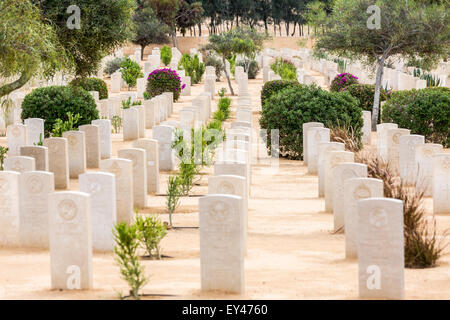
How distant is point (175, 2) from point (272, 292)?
55.1 m

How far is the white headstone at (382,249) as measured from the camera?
7.33 meters

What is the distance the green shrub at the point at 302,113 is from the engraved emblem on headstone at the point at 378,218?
10.3 metres

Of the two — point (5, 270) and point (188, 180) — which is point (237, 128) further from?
point (5, 270)

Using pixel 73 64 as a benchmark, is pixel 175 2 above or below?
above

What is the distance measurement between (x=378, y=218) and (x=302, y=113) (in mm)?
10862

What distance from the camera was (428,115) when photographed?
19.2 meters

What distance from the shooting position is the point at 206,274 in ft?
25.1

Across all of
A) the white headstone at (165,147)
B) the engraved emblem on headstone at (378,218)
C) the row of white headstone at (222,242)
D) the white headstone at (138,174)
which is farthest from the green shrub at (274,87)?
the engraved emblem on headstone at (378,218)

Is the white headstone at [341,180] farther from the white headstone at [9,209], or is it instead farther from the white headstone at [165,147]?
the white headstone at [165,147]

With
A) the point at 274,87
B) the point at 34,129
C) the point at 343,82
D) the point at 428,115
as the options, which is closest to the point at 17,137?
the point at 34,129

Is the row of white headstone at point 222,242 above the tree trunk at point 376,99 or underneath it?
underneath

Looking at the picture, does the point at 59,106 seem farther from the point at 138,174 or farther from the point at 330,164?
the point at 330,164

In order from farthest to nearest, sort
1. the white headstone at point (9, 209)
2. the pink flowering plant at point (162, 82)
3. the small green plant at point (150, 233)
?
the pink flowering plant at point (162, 82)
the white headstone at point (9, 209)
the small green plant at point (150, 233)
